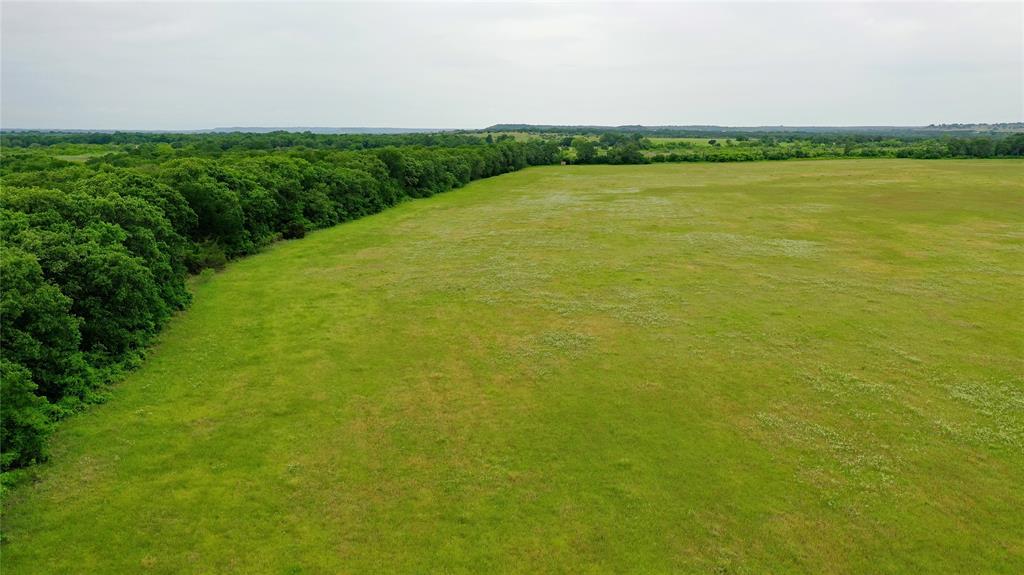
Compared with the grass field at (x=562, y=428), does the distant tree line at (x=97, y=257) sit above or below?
above

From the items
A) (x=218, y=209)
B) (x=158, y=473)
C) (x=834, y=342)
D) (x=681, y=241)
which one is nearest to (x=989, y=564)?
(x=834, y=342)

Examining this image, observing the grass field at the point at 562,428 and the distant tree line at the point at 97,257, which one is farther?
the distant tree line at the point at 97,257

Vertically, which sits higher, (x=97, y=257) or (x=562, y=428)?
(x=97, y=257)

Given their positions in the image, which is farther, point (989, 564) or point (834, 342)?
point (834, 342)

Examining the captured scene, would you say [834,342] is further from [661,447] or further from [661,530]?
[661,530]

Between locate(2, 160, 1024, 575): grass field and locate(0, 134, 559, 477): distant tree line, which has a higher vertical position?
locate(0, 134, 559, 477): distant tree line
